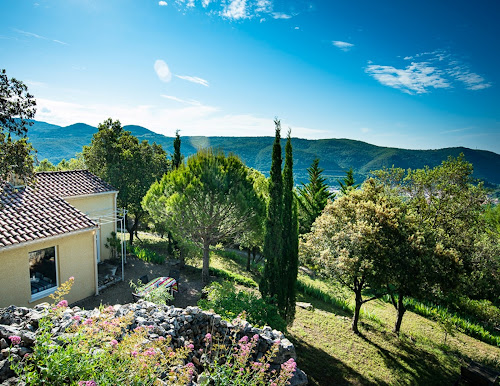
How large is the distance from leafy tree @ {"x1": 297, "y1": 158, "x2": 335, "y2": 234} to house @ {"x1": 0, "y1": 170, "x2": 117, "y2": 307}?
2153 centimetres

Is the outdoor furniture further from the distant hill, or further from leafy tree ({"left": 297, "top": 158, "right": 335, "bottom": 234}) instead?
the distant hill

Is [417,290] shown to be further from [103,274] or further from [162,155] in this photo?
[162,155]

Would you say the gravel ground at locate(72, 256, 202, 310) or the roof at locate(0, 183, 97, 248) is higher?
the roof at locate(0, 183, 97, 248)

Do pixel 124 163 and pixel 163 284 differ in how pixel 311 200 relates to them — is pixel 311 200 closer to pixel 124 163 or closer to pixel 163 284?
pixel 124 163

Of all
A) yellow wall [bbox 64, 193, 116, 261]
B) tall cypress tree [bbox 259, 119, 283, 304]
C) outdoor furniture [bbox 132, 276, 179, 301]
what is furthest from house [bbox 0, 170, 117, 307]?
tall cypress tree [bbox 259, 119, 283, 304]

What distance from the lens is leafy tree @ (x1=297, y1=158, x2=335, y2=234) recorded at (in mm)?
29656

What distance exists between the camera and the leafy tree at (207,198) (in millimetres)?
12609

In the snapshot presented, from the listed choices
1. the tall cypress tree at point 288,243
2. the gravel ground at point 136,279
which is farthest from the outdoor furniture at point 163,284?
the tall cypress tree at point 288,243

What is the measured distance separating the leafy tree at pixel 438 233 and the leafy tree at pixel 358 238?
0.54 metres

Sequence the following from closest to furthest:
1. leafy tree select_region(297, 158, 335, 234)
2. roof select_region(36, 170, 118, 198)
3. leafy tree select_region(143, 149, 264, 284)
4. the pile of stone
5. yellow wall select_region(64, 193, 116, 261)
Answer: the pile of stone
leafy tree select_region(143, 149, 264, 284)
roof select_region(36, 170, 118, 198)
yellow wall select_region(64, 193, 116, 261)
leafy tree select_region(297, 158, 335, 234)

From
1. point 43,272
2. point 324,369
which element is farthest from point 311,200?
point 43,272

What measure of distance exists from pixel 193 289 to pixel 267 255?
201 inches

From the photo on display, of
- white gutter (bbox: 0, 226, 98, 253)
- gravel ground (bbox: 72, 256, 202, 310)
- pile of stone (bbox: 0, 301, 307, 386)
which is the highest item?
white gutter (bbox: 0, 226, 98, 253)

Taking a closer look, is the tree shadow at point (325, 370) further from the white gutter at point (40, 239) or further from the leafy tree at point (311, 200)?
the leafy tree at point (311, 200)
